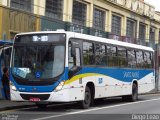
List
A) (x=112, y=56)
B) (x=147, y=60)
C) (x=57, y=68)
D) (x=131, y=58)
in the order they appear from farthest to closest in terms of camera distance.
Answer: (x=147, y=60) < (x=131, y=58) < (x=112, y=56) < (x=57, y=68)

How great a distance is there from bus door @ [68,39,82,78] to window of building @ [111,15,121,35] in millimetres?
22139

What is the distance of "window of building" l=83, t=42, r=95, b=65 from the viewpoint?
60.0ft

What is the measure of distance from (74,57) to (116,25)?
2367 centimetres

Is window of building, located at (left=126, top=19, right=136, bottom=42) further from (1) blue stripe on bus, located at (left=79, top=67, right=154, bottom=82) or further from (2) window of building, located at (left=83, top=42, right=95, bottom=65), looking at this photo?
(2) window of building, located at (left=83, top=42, right=95, bottom=65)

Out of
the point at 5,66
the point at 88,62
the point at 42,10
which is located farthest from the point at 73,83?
the point at 42,10

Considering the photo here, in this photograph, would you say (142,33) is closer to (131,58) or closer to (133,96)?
(133,96)

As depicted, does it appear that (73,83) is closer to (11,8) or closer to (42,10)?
(11,8)

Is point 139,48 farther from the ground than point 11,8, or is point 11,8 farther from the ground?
point 11,8

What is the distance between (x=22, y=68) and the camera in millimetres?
17109

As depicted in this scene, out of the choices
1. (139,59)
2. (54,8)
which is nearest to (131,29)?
(54,8)

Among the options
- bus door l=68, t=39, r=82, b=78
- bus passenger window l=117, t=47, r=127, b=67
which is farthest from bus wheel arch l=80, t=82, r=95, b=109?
bus passenger window l=117, t=47, r=127, b=67

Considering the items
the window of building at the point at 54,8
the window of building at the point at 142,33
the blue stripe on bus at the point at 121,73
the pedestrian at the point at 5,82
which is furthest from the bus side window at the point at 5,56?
the window of building at the point at 142,33

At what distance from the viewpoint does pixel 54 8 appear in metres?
30.5

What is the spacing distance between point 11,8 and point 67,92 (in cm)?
1003
